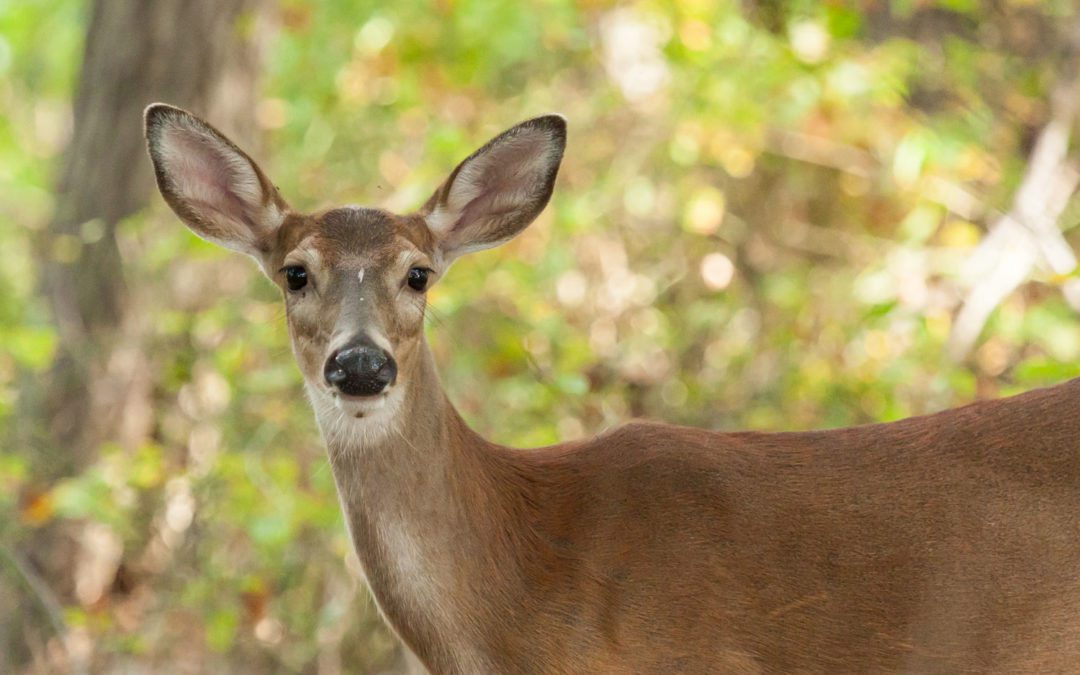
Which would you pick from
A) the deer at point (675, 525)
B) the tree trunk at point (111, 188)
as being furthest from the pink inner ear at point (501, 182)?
the tree trunk at point (111, 188)

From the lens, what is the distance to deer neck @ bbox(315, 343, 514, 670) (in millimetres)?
4234

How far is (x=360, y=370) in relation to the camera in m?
4.04

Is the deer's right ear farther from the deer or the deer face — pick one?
the deer

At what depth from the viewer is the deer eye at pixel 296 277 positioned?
4.50 m

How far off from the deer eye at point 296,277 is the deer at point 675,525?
0.04 feet

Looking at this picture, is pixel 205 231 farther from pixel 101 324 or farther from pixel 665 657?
pixel 101 324

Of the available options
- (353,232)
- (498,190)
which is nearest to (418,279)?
(353,232)

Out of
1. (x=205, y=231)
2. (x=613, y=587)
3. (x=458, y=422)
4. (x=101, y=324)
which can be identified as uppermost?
(x=205, y=231)

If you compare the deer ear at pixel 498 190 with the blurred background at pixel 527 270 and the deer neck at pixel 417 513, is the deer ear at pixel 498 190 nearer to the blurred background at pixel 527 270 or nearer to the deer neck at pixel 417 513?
the deer neck at pixel 417 513

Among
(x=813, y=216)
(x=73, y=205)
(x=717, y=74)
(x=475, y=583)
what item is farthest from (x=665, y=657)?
(x=813, y=216)

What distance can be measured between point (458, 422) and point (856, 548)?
1.23 metres

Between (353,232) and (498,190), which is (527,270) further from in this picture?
(353,232)

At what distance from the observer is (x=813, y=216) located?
982cm

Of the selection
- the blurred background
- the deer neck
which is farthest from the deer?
the blurred background
